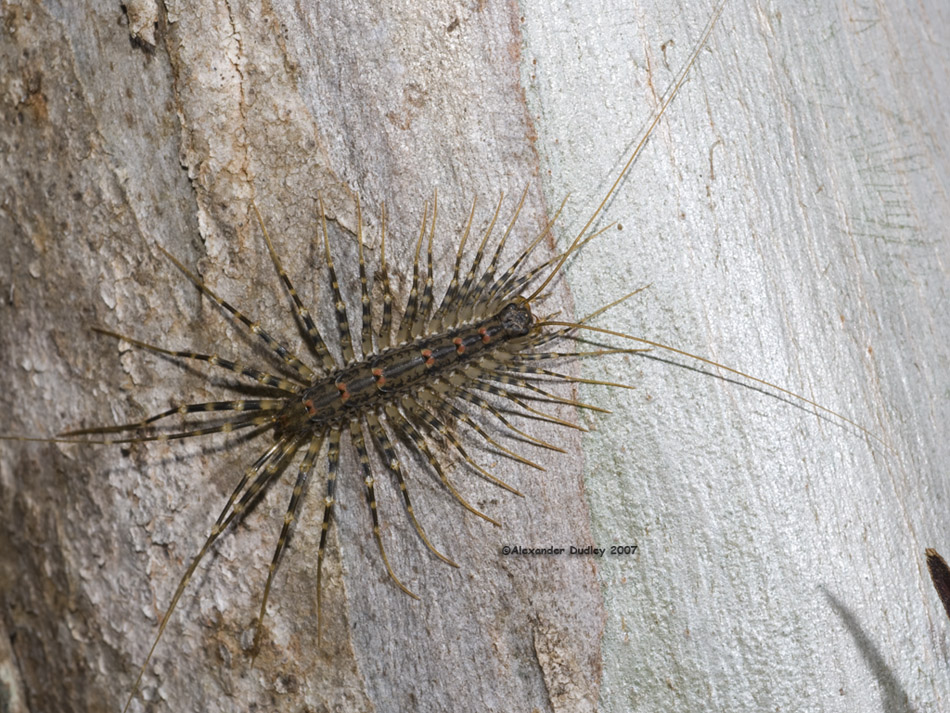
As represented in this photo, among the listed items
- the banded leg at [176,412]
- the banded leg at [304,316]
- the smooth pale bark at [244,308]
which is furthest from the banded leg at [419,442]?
the banded leg at [176,412]

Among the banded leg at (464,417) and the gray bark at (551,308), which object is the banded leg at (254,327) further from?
the banded leg at (464,417)

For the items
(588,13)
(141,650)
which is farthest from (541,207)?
(141,650)

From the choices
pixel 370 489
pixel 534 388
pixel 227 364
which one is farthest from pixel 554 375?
pixel 227 364

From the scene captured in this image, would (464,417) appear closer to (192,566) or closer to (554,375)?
(554,375)

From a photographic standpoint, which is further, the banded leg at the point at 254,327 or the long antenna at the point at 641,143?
the banded leg at the point at 254,327

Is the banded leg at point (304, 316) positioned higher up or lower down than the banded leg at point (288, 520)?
higher up

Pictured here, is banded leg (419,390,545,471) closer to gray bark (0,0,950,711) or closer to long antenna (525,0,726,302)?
gray bark (0,0,950,711)
